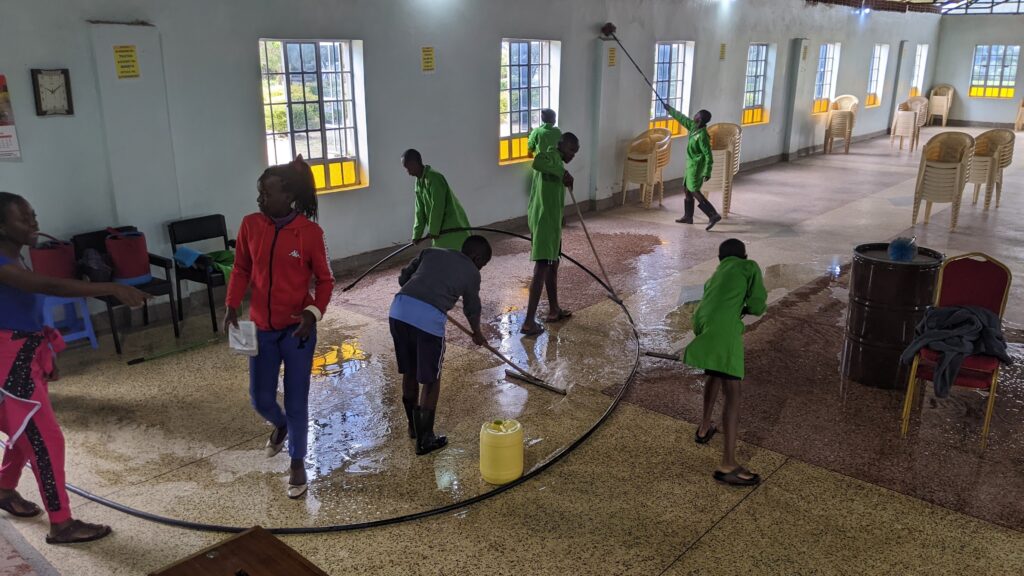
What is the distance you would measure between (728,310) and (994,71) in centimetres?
2358

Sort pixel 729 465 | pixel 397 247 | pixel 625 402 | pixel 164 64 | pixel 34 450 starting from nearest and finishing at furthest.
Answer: pixel 34 450, pixel 729 465, pixel 625 402, pixel 164 64, pixel 397 247

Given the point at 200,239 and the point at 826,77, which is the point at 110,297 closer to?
the point at 200,239

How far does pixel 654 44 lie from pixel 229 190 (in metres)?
7.54

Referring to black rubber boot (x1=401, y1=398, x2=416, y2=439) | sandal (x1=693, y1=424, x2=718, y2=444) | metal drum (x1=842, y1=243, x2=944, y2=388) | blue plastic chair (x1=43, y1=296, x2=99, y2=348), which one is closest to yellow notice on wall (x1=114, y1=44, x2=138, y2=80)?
blue plastic chair (x1=43, y1=296, x2=99, y2=348)

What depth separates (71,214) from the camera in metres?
6.21

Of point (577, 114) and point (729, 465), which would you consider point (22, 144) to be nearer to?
point (729, 465)

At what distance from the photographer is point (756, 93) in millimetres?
15656

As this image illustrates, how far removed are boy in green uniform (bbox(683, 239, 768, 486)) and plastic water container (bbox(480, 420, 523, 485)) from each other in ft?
3.46

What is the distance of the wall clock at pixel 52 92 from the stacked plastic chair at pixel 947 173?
9.86 m

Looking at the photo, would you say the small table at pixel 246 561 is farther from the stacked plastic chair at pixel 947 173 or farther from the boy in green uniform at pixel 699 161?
the stacked plastic chair at pixel 947 173

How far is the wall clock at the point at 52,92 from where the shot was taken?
5.83m

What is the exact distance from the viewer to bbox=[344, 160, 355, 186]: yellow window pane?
27.2ft

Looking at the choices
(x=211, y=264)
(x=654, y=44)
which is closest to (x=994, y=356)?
(x=211, y=264)

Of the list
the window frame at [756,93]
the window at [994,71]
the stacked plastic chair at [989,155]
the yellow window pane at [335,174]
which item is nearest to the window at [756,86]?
the window frame at [756,93]
